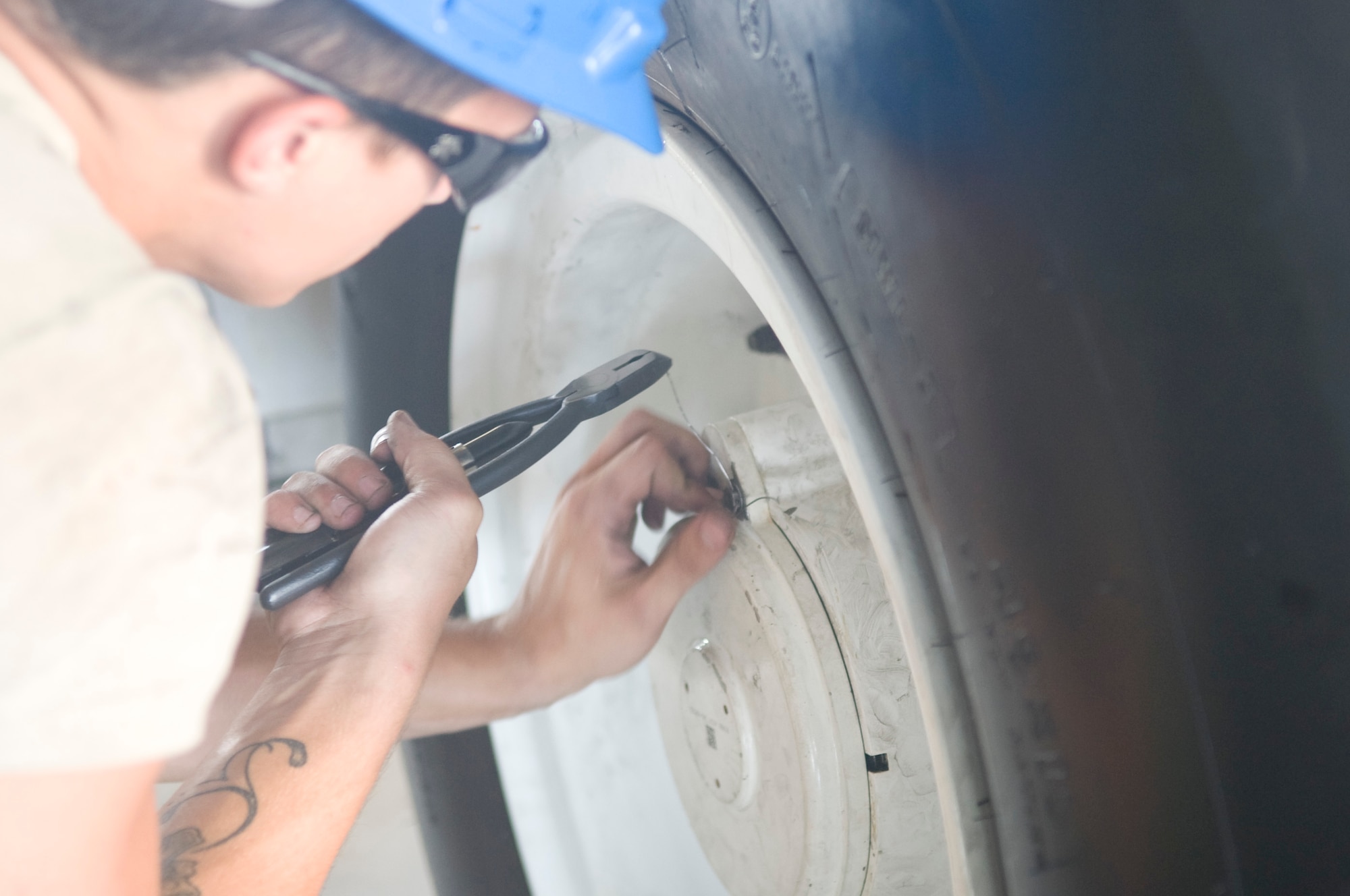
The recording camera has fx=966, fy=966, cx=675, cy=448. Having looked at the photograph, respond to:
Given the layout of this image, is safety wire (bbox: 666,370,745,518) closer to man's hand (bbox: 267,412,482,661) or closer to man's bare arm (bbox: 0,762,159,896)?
man's hand (bbox: 267,412,482,661)

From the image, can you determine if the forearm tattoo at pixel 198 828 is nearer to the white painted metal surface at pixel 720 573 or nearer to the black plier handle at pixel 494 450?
the black plier handle at pixel 494 450

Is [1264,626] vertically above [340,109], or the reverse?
[340,109]

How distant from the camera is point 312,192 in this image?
44 centimetres

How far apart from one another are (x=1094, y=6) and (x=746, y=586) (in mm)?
529

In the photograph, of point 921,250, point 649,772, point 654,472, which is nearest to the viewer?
point 921,250

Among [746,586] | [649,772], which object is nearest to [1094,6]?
[746,586]

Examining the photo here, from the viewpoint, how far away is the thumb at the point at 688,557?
83 centimetres

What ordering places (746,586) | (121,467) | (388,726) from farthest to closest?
(746,586) → (388,726) → (121,467)

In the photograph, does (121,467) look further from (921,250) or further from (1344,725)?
(1344,725)

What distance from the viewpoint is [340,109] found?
1.33 ft

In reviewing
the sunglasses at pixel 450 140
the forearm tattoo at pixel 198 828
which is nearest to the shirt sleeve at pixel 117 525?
the sunglasses at pixel 450 140

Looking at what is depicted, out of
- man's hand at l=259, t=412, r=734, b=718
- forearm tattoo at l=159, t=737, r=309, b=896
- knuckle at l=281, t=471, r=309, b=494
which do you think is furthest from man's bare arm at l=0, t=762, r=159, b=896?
man's hand at l=259, t=412, r=734, b=718

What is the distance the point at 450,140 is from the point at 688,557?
0.48 meters

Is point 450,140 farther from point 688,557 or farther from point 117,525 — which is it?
point 688,557
